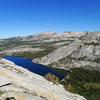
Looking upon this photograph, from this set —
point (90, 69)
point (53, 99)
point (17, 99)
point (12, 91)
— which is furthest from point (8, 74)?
point (90, 69)

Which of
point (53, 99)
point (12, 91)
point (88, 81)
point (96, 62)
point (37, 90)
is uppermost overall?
point (12, 91)

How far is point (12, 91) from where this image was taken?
2286 centimetres

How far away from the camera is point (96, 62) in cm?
19712

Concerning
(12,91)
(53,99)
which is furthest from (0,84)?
(53,99)

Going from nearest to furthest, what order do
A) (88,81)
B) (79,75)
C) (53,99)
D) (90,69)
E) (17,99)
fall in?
(17,99), (53,99), (88,81), (79,75), (90,69)

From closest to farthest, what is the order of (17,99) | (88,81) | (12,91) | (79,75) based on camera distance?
1. (17,99)
2. (12,91)
3. (88,81)
4. (79,75)

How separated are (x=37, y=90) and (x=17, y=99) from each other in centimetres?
647

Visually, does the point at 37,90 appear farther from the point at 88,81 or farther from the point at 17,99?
the point at 88,81

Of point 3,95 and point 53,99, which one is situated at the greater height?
point 3,95

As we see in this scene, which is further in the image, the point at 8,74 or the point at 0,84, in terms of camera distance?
the point at 8,74

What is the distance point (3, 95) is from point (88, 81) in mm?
144213

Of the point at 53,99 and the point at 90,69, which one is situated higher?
the point at 53,99

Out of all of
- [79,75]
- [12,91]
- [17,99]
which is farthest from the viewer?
[79,75]

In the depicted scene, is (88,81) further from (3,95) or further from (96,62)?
(3,95)
